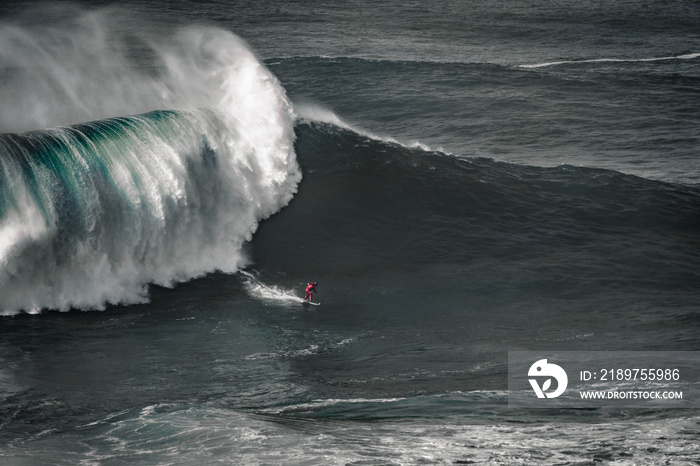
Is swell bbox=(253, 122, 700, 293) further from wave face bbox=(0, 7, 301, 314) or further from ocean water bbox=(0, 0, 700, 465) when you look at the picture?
wave face bbox=(0, 7, 301, 314)

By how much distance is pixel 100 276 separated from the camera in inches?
688

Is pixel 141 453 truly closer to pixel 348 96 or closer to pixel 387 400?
pixel 387 400

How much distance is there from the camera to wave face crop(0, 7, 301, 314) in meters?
16.9

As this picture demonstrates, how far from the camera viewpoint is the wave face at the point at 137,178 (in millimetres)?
16859

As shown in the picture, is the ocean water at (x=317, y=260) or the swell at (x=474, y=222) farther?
the swell at (x=474, y=222)

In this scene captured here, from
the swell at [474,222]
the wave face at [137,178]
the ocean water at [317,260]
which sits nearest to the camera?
the ocean water at [317,260]

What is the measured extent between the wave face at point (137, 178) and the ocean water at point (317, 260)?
59mm

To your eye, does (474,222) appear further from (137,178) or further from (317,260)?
(137,178)

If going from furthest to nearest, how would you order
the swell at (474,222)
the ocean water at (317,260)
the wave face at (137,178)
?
the swell at (474,222) → the wave face at (137,178) → the ocean water at (317,260)

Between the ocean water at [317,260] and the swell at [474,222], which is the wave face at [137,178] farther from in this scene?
the swell at [474,222]

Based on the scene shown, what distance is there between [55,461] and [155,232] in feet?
28.3

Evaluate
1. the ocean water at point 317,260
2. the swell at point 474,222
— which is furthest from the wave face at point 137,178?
the swell at point 474,222

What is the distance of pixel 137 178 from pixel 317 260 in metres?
4.73

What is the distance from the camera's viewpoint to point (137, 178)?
1909cm
